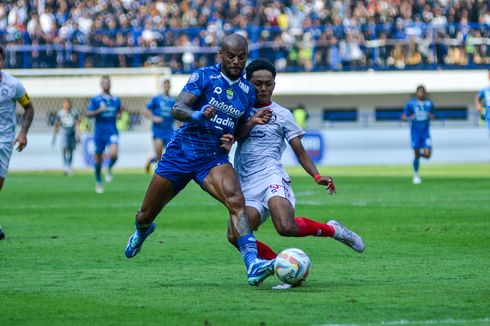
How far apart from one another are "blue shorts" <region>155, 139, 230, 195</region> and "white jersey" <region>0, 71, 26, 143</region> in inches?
191

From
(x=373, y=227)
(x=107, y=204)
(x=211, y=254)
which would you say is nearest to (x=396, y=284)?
(x=211, y=254)

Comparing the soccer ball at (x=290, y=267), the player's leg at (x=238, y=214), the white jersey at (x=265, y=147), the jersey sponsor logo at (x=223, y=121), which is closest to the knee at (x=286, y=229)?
the player's leg at (x=238, y=214)

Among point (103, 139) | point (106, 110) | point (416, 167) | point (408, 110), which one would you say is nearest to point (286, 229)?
point (106, 110)

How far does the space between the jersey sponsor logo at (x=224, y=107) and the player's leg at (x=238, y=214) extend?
487mm

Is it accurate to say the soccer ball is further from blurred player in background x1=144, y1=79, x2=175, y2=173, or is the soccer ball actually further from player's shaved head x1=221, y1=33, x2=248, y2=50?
blurred player in background x1=144, y1=79, x2=175, y2=173

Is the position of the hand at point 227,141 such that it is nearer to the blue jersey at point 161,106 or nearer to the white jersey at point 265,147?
the white jersey at point 265,147

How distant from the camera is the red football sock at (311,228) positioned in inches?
401

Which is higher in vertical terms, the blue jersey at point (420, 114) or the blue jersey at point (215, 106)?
the blue jersey at point (215, 106)

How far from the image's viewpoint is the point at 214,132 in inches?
395

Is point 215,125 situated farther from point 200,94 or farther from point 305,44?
point 305,44

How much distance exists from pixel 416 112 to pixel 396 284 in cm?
2008

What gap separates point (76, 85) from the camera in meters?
44.2

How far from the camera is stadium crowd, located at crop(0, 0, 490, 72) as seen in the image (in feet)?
147

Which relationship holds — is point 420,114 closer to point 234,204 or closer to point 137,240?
point 137,240
